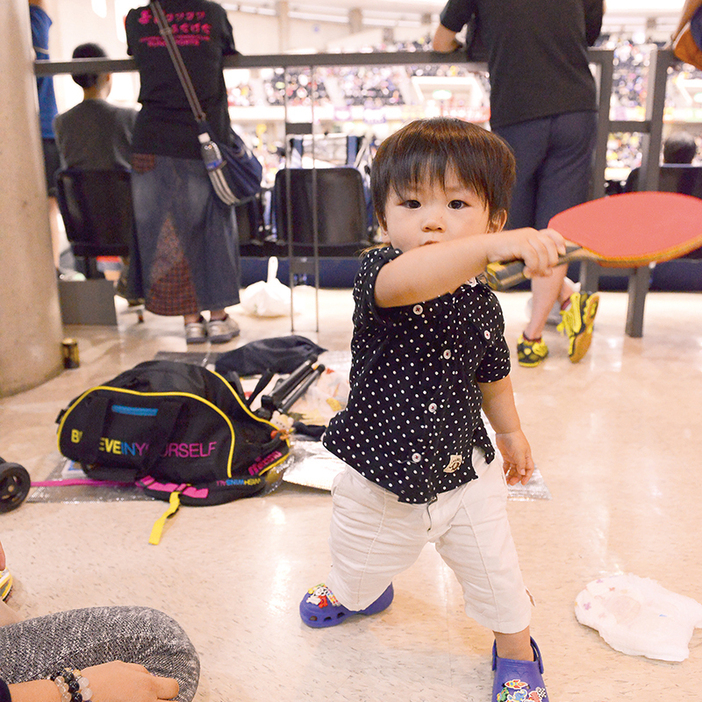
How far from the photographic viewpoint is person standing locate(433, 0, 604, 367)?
7.50 ft

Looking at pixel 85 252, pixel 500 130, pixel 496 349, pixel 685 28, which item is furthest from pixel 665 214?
pixel 85 252

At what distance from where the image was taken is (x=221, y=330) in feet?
Answer: 9.55

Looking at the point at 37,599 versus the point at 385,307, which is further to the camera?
the point at 37,599

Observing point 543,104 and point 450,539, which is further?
point 543,104

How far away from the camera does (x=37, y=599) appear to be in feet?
3.88

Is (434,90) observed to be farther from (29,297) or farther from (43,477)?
(43,477)

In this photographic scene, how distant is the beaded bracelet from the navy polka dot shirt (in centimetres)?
41

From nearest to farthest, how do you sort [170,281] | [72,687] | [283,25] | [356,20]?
[72,687] → [170,281] → [283,25] → [356,20]

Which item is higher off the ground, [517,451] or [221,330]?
[517,451]

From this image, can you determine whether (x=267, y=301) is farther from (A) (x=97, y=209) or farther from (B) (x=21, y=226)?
(B) (x=21, y=226)

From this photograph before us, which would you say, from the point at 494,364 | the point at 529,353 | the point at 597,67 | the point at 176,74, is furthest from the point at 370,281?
the point at 597,67

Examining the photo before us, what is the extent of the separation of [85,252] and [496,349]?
9.09ft

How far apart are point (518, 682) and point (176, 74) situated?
237cm

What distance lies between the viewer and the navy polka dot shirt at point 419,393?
2.88ft
